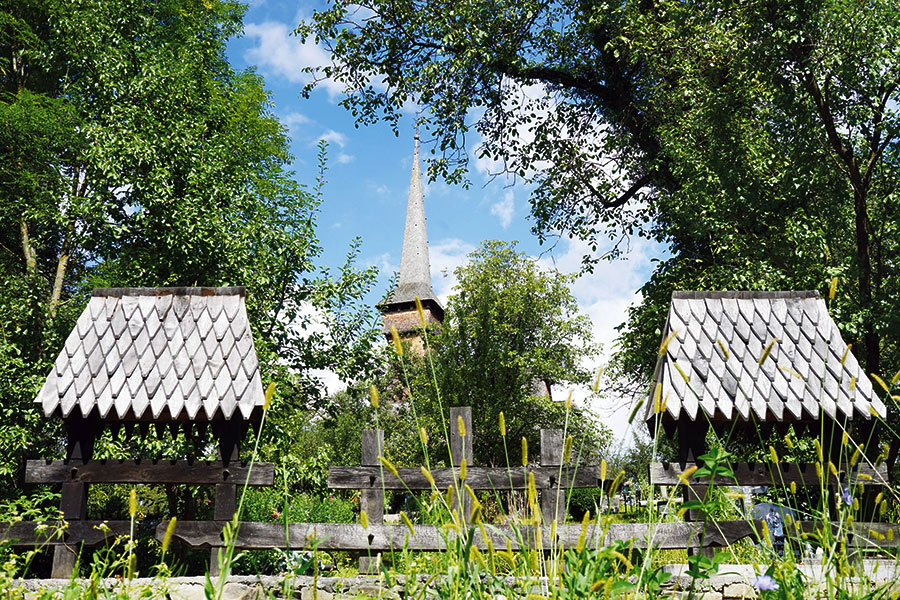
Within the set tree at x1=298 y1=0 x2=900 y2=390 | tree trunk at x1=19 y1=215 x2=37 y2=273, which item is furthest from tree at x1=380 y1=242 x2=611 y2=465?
tree trunk at x1=19 y1=215 x2=37 y2=273

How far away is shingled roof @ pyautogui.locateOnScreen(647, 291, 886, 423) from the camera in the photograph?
5.84 m

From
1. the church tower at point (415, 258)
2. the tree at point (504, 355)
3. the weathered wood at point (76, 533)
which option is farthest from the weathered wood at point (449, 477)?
the church tower at point (415, 258)

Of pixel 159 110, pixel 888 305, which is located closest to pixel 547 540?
pixel 888 305

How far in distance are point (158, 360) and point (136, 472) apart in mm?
1030

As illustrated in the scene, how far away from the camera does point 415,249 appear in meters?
48.0

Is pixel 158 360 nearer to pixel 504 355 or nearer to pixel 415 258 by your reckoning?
pixel 504 355

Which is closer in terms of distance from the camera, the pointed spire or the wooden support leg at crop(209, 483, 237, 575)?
the wooden support leg at crop(209, 483, 237, 575)

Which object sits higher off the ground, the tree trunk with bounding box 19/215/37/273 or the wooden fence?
the tree trunk with bounding box 19/215/37/273

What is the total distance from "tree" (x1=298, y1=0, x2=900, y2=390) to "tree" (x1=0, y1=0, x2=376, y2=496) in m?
3.53

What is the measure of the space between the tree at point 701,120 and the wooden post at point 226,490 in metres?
8.44

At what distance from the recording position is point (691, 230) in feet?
41.4

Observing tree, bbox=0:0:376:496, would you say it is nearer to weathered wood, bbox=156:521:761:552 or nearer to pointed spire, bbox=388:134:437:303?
weathered wood, bbox=156:521:761:552

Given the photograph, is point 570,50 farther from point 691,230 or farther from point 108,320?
point 108,320

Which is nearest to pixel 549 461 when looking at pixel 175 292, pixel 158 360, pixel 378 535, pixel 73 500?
pixel 378 535
